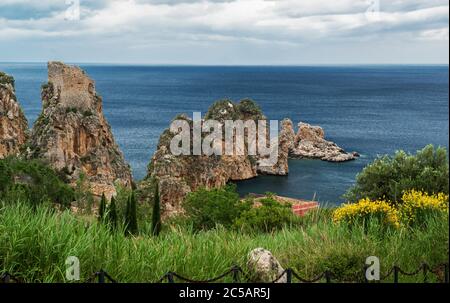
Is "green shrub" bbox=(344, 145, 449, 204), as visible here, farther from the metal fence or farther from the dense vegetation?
the metal fence

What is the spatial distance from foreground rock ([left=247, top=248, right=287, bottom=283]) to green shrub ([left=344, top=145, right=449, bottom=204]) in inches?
371

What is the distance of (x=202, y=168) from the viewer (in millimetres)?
52875

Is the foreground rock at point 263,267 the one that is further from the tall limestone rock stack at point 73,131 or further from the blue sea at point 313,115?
the tall limestone rock stack at point 73,131

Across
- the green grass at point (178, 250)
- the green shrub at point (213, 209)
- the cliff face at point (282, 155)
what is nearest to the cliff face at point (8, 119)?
the green shrub at point (213, 209)

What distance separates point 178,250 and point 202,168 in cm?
4514

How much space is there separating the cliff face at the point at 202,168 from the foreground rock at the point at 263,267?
26.5 meters

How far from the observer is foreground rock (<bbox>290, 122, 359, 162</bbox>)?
2820 inches

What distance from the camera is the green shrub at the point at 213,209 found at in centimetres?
1953

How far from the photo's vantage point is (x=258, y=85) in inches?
6624

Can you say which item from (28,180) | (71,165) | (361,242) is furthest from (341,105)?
(361,242)

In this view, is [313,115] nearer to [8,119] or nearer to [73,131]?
[73,131]

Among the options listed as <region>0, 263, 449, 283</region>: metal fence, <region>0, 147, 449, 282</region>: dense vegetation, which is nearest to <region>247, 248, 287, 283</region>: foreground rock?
<region>0, 263, 449, 283</region>: metal fence
